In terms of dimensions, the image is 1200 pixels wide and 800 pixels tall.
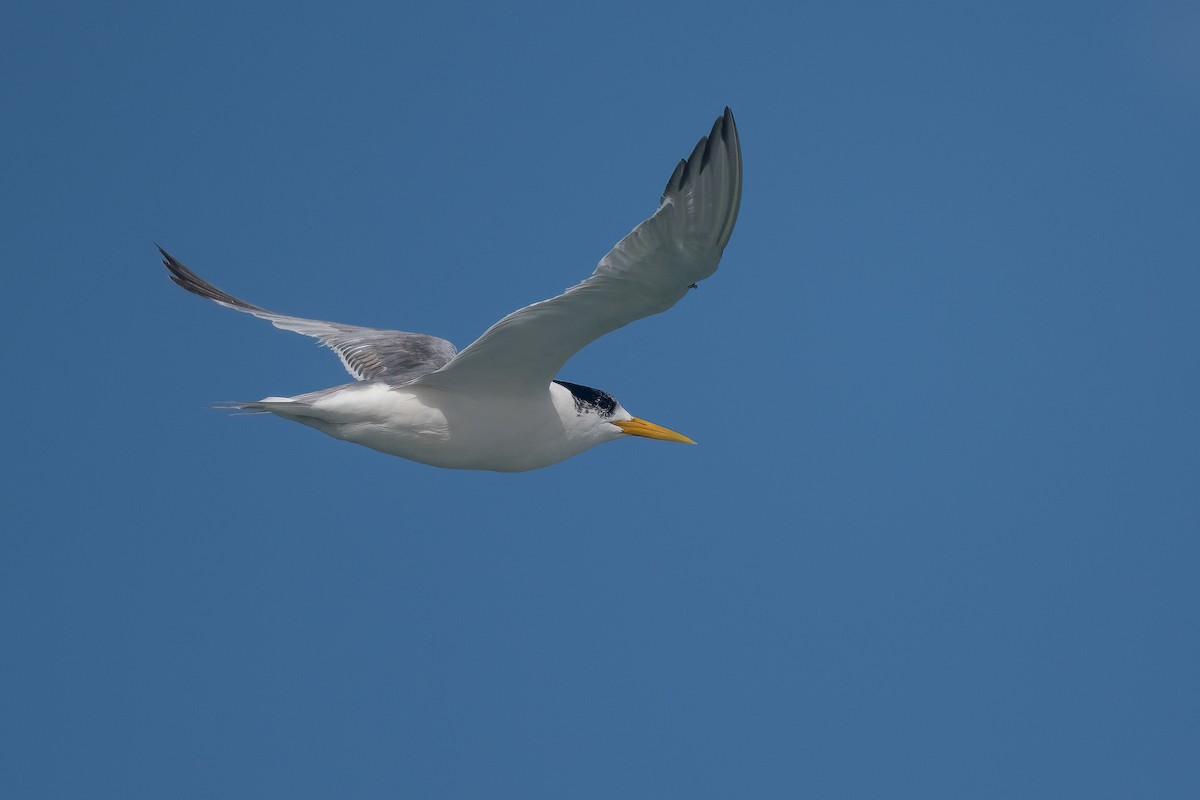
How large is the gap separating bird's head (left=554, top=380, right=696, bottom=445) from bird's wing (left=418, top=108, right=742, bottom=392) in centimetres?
60

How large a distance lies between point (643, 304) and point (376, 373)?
2.95m

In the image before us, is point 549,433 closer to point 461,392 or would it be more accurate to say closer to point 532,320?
point 461,392

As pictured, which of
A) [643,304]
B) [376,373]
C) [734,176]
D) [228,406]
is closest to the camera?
[734,176]

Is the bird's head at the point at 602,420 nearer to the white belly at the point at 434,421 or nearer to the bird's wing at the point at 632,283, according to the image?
the white belly at the point at 434,421

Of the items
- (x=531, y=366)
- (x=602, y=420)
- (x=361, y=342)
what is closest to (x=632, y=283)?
(x=531, y=366)

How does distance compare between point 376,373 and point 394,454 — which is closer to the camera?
point 394,454

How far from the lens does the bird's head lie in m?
8.53

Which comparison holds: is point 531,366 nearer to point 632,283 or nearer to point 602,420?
point 602,420

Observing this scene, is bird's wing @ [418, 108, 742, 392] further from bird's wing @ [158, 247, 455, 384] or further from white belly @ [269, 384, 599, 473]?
bird's wing @ [158, 247, 455, 384]

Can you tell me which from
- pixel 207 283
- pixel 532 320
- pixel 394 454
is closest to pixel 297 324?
pixel 207 283

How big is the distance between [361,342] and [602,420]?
7.30ft

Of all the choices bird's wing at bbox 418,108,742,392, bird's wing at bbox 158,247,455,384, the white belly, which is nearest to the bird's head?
the white belly

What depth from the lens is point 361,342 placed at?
9797 mm

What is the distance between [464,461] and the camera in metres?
8.14
